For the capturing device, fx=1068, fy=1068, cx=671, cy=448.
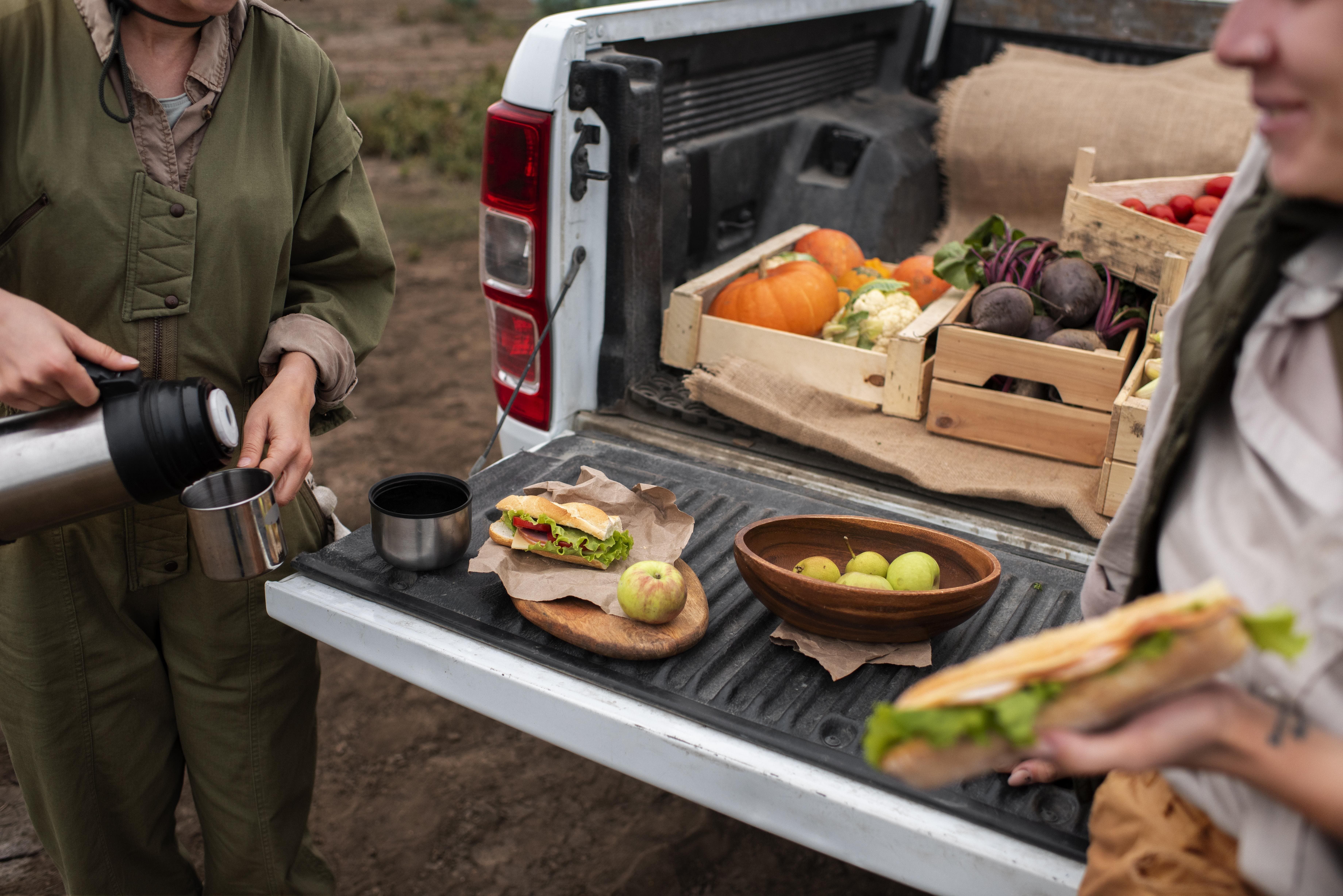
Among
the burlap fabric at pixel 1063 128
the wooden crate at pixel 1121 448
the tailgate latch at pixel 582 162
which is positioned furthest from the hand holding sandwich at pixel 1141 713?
the burlap fabric at pixel 1063 128

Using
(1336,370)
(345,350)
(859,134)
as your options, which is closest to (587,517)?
(345,350)

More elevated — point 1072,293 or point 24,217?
point 24,217

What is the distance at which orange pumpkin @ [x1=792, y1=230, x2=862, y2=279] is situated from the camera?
3.39 meters

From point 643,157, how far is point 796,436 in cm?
79

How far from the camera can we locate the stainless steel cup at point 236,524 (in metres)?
1.78

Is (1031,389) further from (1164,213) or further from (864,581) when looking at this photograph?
(864,581)

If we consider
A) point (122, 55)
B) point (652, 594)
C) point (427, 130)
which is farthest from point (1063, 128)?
point (427, 130)

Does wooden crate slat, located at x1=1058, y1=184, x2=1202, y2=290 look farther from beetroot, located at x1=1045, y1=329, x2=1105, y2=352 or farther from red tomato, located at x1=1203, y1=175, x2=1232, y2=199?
red tomato, located at x1=1203, y1=175, x2=1232, y2=199

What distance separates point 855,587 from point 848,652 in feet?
0.45

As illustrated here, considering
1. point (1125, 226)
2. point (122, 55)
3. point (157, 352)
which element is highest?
point (122, 55)

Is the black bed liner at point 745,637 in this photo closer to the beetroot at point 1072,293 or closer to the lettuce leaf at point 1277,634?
the lettuce leaf at point 1277,634

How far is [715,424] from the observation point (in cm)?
282

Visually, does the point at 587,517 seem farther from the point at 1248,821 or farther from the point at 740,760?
the point at 1248,821

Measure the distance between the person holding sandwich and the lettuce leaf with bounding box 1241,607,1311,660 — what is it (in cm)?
7
